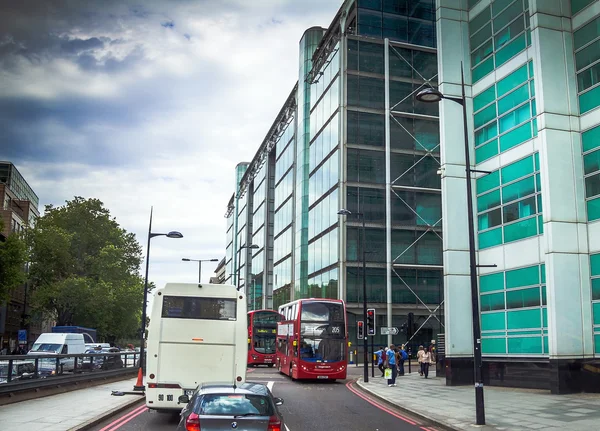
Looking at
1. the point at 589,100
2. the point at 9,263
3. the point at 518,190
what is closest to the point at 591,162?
the point at 589,100

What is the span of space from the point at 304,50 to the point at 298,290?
82.0 ft

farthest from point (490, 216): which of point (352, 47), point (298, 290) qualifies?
point (298, 290)

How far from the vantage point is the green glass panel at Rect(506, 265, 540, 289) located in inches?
944

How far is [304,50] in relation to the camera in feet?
214

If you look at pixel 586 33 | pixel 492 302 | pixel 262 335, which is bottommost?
pixel 262 335

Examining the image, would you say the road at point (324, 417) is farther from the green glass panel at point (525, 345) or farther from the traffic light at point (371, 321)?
the traffic light at point (371, 321)

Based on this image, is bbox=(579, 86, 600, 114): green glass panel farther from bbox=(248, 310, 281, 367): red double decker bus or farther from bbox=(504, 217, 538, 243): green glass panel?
bbox=(248, 310, 281, 367): red double decker bus

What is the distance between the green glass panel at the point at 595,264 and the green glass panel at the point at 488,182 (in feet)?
18.5

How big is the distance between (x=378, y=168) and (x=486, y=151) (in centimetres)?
2609

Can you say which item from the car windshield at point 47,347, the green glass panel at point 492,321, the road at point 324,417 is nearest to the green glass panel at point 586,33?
the green glass panel at point 492,321

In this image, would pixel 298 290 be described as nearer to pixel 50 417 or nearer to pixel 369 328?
pixel 369 328

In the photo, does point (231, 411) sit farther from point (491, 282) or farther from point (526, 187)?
point (491, 282)

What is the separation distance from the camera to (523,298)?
24562 millimetres

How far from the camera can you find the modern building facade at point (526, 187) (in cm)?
2208
